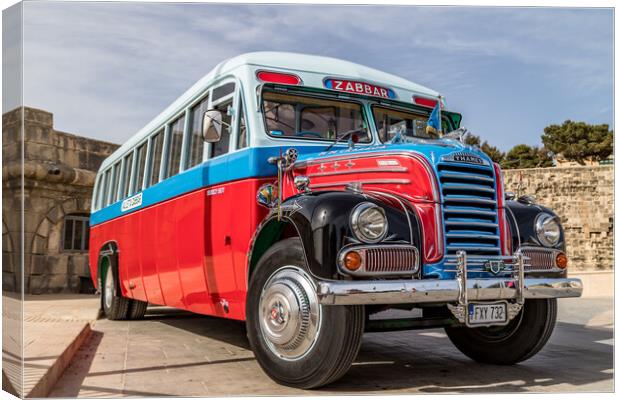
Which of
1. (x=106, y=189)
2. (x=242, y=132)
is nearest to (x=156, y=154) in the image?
(x=242, y=132)

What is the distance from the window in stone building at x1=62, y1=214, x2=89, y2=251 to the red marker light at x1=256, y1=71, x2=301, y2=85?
43.1 feet

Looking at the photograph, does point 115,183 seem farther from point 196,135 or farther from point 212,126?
point 212,126

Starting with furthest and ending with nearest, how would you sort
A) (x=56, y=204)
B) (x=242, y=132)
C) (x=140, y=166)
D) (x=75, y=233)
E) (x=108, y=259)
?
(x=75, y=233)
(x=56, y=204)
(x=108, y=259)
(x=140, y=166)
(x=242, y=132)

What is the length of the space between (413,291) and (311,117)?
7.61 ft

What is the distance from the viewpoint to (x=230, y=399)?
442 cm

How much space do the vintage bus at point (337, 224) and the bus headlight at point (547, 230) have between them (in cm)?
1

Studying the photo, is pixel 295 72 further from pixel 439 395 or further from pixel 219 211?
pixel 439 395

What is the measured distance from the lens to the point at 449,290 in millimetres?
4480

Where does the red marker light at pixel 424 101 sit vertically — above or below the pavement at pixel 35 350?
above

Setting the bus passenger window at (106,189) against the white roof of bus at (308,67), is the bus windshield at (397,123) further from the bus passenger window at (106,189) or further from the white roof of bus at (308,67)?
the bus passenger window at (106,189)

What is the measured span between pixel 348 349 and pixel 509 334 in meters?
2.11

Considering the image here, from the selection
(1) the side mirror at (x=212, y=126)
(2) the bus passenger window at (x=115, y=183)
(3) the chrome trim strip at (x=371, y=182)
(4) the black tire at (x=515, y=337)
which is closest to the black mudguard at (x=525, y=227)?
(4) the black tire at (x=515, y=337)

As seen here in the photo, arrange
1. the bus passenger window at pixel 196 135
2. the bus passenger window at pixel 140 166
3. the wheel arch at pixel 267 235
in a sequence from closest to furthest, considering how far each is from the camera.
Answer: the wheel arch at pixel 267 235, the bus passenger window at pixel 196 135, the bus passenger window at pixel 140 166

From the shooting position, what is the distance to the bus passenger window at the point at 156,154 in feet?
27.8
